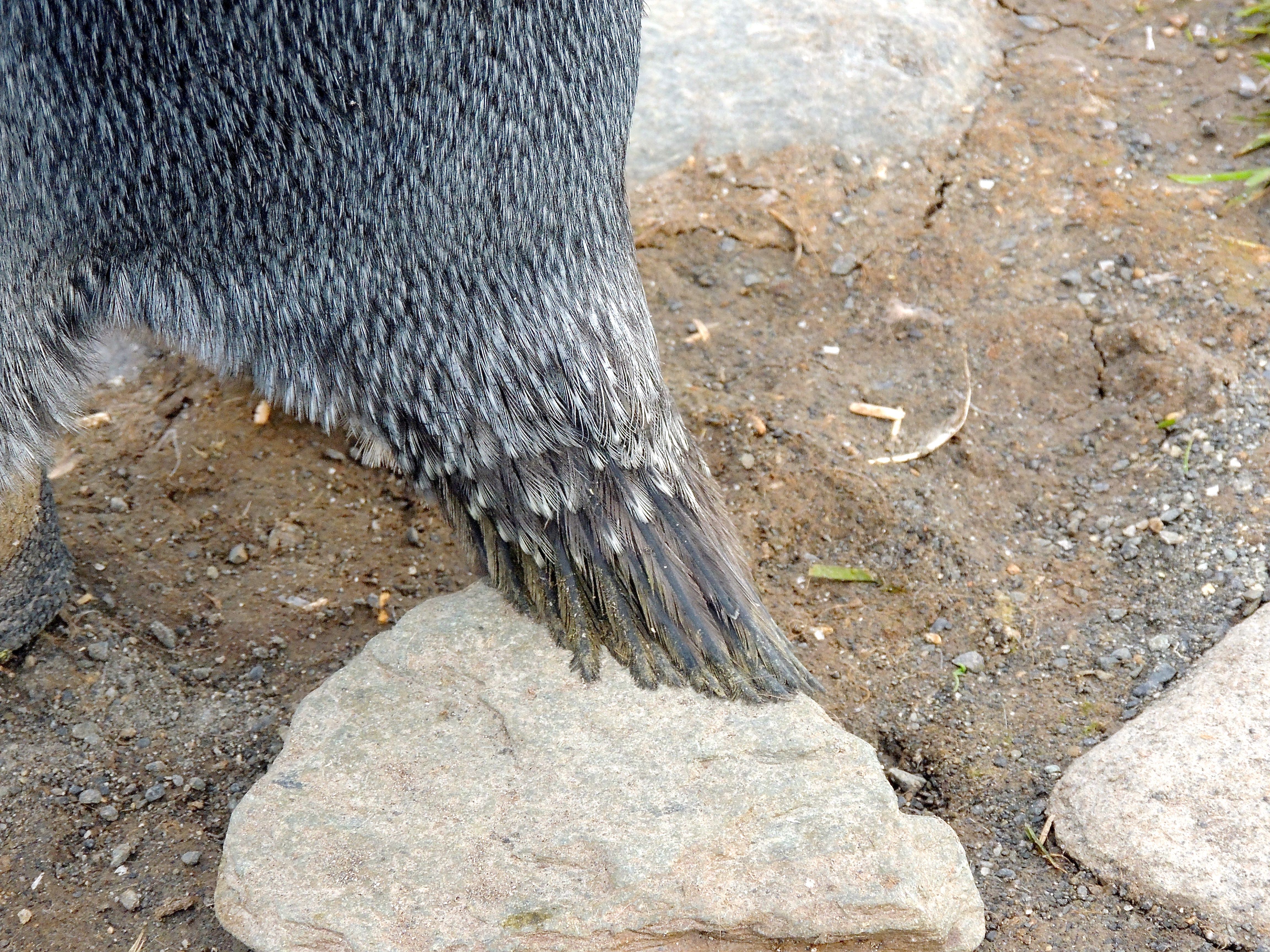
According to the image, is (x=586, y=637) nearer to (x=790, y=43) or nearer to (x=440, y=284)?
(x=440, y=284)

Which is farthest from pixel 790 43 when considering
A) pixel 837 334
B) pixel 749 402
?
pixel 749 402

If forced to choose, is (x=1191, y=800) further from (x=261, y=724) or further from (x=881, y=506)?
(x=261, y=724)

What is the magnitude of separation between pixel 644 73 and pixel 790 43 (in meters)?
0.45

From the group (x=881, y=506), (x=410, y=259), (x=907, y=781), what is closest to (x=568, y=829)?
(x=907, y=781)

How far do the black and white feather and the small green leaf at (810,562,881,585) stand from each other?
425 mm

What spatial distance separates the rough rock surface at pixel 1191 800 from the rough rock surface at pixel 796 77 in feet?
6.42

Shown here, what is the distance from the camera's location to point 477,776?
5.90 ft

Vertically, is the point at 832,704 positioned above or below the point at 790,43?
below

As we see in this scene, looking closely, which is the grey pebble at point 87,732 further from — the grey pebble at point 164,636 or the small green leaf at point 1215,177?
the small green leaf at point 1215,177

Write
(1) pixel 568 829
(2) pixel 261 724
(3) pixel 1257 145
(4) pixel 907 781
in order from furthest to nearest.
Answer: (3) pixel 1257 145
(2) pixel 261 724
(4) pixel 907 781
(1) pixel 568 829

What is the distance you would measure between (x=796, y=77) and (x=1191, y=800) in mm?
2396

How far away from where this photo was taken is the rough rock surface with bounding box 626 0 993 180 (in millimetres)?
3465

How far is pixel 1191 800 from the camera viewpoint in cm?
187

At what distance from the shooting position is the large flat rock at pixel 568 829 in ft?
5.39
